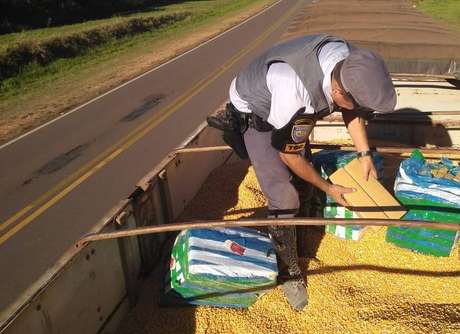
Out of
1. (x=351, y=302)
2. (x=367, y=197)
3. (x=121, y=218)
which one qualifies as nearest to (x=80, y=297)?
(x=121, y=218)

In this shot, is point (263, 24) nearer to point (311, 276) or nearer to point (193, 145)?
point (193, 145)

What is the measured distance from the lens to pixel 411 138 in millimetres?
6078

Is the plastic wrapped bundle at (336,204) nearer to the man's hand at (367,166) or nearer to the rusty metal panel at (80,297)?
the man's hand at (367,166)

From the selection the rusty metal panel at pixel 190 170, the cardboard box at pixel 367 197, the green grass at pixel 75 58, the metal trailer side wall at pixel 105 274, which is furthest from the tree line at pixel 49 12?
the cardboard box at pixel 367 197

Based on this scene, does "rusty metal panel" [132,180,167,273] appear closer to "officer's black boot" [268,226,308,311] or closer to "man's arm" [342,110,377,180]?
"officer's black boot" [268,226,308,311]

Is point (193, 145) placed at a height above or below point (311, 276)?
above

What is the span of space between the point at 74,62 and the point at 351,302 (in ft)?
53.3

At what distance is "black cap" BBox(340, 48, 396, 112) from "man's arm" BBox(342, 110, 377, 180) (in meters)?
1.01

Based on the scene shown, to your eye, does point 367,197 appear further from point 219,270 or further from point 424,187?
point 219,270

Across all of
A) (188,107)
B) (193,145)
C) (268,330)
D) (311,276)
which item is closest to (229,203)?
(193,145)

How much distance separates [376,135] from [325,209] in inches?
91.2

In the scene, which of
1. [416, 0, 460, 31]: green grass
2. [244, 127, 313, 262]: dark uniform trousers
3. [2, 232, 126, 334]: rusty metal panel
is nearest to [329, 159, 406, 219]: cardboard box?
[244, 127, 313, 262]: dark uniform trousers

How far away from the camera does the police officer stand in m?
2.69

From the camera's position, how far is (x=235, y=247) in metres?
3.64
